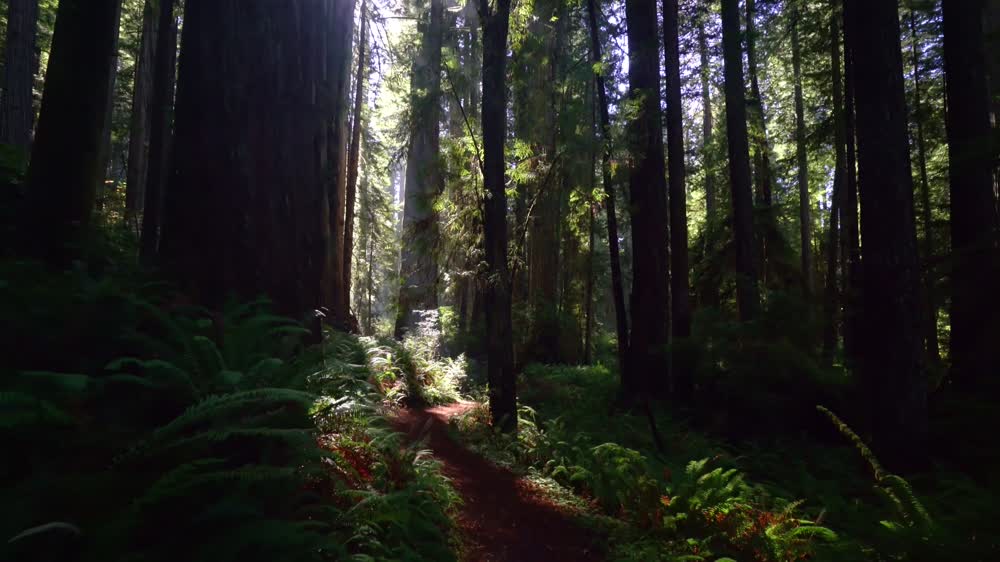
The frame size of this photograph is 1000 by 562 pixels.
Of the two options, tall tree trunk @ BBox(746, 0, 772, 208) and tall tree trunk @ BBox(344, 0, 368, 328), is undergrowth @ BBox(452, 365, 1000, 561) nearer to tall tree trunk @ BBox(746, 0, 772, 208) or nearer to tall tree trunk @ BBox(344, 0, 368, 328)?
tall tree trunk @ BBox(344, 0, 368, 328)

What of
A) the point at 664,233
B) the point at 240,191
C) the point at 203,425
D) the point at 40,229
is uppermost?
the point at 664,233

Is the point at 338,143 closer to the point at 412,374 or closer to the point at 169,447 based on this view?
the point at 412,374

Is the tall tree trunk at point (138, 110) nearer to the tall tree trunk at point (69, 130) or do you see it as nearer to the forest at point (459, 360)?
the forest at point (459, 360)

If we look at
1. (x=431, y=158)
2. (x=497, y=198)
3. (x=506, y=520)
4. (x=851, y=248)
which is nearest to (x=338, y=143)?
(x=431, y=158)

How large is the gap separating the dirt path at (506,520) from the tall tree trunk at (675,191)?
19.3ft

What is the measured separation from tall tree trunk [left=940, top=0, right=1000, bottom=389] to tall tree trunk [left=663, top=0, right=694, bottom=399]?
4.41 m

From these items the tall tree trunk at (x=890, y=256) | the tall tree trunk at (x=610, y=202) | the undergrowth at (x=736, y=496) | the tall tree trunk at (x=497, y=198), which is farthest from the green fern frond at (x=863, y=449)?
the tall tree trunk at (x=610, y=202)

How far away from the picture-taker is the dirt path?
473cm

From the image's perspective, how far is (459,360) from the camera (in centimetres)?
1408

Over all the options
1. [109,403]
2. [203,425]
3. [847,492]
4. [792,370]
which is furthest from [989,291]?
[109,403]

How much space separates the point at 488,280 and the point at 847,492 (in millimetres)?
5313

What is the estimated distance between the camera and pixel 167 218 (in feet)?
16.1

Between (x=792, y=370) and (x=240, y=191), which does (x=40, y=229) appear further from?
(x=792, y=370)

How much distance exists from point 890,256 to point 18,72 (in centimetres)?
1327
